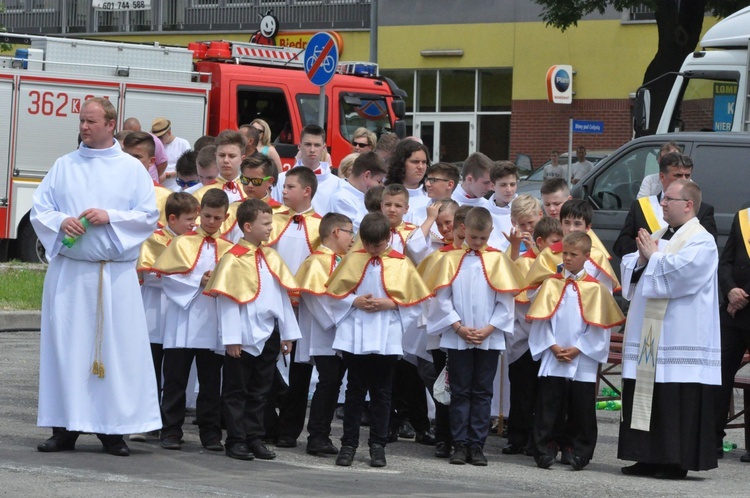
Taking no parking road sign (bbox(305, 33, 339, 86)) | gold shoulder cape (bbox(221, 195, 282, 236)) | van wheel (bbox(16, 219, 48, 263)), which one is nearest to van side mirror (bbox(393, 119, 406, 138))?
no parking road sign (bbox(305, 33, 339, 86))

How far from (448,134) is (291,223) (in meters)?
26.3

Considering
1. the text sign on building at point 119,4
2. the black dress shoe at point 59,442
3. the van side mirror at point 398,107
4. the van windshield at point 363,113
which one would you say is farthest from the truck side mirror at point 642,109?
the text sign on building at point 119,4

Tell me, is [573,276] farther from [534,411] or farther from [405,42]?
[405,42]

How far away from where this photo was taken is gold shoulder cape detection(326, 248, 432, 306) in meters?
9.01

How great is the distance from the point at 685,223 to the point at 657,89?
10.7 m

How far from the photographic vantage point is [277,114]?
21.1 meters

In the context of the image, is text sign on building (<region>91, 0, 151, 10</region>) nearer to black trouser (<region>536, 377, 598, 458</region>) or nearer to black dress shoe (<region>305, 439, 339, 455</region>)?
black dress shoe (<region>305, 439, 339, 455</region>)

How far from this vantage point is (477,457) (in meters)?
9.16

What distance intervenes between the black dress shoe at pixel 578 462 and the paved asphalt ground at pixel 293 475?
47 mm

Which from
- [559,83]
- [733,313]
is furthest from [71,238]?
[559,83]

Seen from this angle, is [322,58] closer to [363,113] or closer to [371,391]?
[363,113]

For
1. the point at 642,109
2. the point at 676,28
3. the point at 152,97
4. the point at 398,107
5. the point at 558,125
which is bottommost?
the point at 642,109

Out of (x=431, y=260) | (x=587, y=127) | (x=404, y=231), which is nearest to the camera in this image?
(x=431, y=260)

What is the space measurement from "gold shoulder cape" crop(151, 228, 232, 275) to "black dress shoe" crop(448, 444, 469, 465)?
194 centimetres
